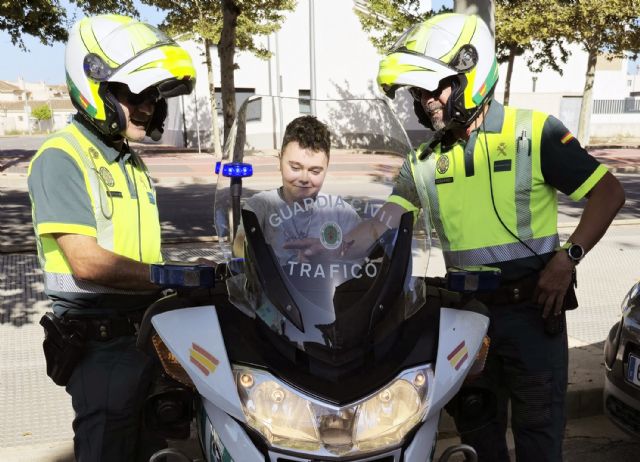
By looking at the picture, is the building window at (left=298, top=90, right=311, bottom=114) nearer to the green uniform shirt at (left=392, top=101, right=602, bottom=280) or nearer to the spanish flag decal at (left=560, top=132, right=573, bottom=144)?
the green uniform shirt at (left=392, top=101, right=602, bottom=280)

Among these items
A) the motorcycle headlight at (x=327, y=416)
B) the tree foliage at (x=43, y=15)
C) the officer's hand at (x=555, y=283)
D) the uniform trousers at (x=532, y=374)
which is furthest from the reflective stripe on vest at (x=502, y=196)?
the tree foliage at (x=43, y=15)

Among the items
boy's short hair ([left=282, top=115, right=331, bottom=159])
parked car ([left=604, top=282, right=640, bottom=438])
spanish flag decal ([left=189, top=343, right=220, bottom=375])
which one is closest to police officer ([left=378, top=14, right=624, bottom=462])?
boy's short hair ([left=282, top=115, right=331, bottom=159])

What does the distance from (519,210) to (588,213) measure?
25cm

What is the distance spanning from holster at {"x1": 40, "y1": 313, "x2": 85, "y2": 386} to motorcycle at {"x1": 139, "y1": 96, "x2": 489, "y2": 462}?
49 cm

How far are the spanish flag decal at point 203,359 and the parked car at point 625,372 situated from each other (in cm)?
248

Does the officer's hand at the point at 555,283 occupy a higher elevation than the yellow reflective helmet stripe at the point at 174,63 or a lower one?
lower

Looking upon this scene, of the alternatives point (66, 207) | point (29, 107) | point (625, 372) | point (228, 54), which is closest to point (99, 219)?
point (66, 207)

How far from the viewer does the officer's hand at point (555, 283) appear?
2455mm

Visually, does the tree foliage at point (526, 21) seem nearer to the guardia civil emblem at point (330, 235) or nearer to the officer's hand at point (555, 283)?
the officer's hand at point (555, 283)

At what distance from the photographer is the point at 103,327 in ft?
7.48

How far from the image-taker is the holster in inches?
86.7

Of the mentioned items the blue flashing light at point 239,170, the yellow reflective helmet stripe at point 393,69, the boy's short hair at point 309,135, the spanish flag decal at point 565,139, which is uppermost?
the yellow reflective helmet stripe at point 393,69

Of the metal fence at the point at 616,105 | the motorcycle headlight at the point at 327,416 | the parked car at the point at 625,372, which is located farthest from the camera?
the metal fence at the point at 616,105

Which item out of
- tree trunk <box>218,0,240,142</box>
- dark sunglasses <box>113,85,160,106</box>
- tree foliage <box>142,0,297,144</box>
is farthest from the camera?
tree foliage <box>142,0,297,144</box>
